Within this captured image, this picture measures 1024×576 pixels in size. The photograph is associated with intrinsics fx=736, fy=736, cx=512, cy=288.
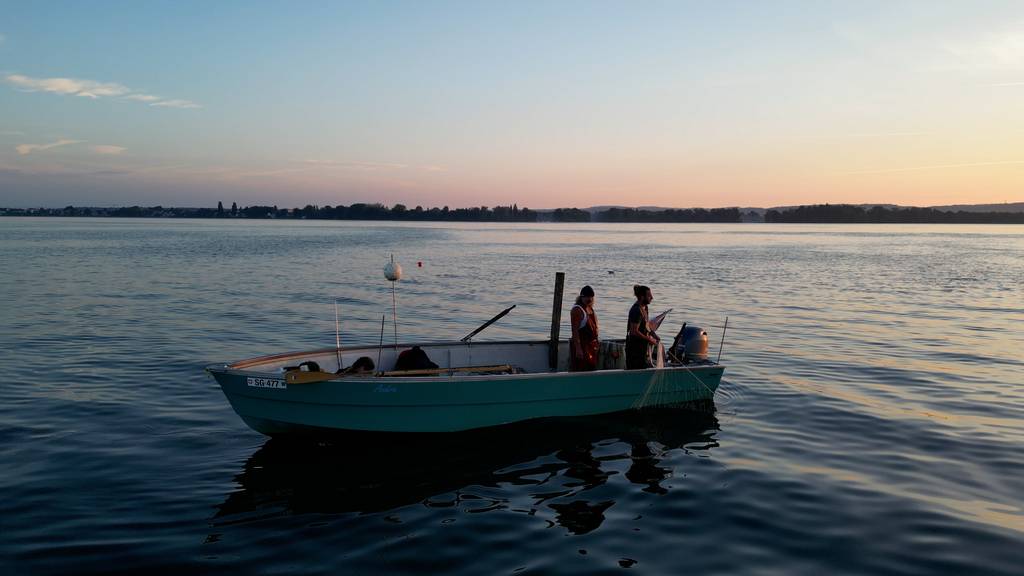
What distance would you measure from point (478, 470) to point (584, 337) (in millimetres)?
3854

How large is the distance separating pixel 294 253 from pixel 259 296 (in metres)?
32.8

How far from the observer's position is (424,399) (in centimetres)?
1141

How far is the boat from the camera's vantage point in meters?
10.9

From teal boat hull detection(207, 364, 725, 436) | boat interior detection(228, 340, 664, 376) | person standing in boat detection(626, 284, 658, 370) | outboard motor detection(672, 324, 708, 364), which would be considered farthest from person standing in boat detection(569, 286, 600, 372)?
outboard motor detection(672, 324, 708, 364)

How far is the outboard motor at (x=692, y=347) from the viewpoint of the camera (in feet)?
46.9

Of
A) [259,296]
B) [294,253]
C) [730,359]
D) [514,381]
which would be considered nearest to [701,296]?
[730,359]

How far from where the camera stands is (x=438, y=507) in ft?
30.3

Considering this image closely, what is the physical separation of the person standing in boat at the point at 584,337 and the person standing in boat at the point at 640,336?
2.14 feet

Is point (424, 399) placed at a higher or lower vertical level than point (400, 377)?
lower

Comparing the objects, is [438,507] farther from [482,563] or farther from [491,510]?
[482,563]

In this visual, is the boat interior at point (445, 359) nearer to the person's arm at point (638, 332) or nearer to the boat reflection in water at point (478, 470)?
the person's arm at point (638, 332)

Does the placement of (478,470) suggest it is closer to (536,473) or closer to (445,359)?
(536,473)

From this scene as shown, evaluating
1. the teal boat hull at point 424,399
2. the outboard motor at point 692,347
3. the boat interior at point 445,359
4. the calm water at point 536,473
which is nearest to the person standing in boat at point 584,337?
the teal boat hull at point 424,399

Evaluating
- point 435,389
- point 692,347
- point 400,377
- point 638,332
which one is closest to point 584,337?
point 638,332
